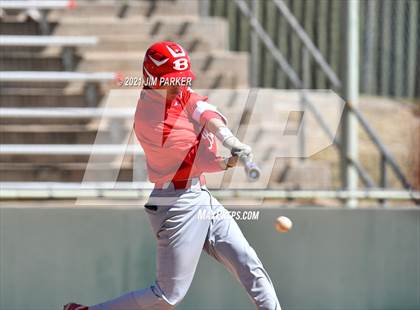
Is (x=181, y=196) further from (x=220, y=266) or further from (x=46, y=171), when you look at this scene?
(x=46, y=171)

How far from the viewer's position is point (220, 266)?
6988 mm

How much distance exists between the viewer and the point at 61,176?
30.4ft

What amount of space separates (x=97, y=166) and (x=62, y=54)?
1.49 meters

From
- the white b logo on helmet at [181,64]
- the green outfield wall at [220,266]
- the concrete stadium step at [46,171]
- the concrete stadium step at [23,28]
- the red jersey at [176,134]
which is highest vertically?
the white b logo on helmet at [181,64]

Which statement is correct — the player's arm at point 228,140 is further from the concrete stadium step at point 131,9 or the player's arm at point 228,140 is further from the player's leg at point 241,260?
the concrete stadium step at point 131,9

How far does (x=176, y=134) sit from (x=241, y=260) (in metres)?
0.80

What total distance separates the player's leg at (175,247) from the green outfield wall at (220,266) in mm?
1252

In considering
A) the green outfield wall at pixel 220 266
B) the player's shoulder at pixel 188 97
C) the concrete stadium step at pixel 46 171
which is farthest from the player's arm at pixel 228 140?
the concrete stadium step at pixel 46 171

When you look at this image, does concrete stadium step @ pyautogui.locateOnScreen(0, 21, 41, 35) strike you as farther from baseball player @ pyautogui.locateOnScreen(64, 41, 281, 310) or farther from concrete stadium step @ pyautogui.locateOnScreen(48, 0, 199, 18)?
baseball player @ pyautogui.locateOnScreen(64, 41, 281, 310)

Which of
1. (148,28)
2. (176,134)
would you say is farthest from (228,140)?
(148,28)

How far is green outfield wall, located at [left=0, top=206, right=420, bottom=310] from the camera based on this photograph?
694cm

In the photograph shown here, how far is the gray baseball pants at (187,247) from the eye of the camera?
571 cm

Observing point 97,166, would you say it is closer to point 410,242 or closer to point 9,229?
point 9,229

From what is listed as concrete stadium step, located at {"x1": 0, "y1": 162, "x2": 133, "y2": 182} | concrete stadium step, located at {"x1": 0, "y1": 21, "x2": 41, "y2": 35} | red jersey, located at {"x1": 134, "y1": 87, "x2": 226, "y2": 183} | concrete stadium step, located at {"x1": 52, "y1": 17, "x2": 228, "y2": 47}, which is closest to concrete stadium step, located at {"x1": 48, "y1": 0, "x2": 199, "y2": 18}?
concrete stadium step, located at {"x1": 52, "y1": 17, "x2": 228, "y2": 47}
